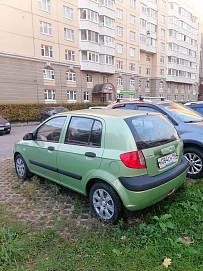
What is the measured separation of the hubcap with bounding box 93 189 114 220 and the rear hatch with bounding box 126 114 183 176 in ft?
2.17

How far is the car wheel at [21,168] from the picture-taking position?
4.47 meters

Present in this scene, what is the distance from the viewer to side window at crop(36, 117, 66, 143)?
12.0 feet

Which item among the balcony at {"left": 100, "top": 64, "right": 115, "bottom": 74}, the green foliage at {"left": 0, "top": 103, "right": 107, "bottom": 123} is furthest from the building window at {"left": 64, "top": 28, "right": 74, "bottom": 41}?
the green foliage at {"left": 0, "top": 103, "right": 107, "bottom": 123}

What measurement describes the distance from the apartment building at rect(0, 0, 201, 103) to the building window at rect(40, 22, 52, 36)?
0.33ft

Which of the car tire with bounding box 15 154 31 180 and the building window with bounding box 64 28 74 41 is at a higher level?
the building window with bounding box 64 28 74 41

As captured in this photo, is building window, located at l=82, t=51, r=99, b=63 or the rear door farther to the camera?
building window, located at l=82, t=51, r=99, b=63

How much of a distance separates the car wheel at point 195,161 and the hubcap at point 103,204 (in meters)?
2.25

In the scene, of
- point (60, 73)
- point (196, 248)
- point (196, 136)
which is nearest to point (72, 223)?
point (196, 248)

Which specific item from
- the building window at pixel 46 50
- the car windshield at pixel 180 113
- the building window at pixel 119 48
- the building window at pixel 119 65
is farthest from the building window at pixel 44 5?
the car windshield at pixel 180 113

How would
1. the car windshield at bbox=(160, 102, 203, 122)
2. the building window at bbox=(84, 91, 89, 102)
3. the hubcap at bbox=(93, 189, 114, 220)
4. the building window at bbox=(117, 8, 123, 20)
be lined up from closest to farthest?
the hubcap at bbox=(93, 189, 114, 220) → the car windshield at bbox=(160, 102, 203, 122) → the building window at bbox=(84, 91, 89, 102) → the building window at bbox=(117, 8, 123, 20)

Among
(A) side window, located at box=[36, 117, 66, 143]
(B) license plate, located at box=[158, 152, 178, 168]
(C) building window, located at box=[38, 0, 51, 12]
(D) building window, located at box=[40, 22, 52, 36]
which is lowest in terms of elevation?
(B) license plate, located at box=[158, 152, 178, 168]

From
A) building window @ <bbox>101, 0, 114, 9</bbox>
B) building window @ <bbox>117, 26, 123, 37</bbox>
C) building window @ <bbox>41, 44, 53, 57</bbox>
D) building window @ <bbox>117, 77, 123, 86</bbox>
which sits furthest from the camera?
building window @ <bbox>117, 77, 123, 86</bbox>

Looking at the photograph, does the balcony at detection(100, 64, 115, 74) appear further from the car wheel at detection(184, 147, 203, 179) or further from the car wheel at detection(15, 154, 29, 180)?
the car wheel at detection(184, 147, 203, 179)

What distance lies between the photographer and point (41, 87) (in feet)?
78.4
